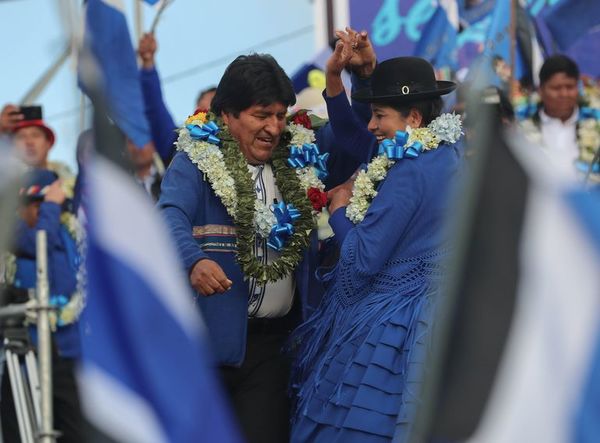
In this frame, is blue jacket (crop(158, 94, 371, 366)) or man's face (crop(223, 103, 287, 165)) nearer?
blue jacket (crop(158, 94, 371, 366))

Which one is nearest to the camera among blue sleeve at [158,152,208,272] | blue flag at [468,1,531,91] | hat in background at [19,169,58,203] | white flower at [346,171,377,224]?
blue sleeve at [158,152,208,272]

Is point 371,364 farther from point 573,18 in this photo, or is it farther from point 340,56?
point 573,18

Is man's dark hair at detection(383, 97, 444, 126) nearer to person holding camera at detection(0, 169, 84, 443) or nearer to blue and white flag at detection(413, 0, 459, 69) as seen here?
person holding camera at detection(0, 169, 84, 443)

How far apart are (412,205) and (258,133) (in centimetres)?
73

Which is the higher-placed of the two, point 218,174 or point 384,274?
point 218,174

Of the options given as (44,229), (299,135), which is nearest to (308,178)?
(299,135)

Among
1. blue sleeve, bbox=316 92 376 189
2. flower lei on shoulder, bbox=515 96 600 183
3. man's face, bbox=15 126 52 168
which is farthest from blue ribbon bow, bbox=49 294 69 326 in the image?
flower lei on shoulder, bbox=515 96 600 183

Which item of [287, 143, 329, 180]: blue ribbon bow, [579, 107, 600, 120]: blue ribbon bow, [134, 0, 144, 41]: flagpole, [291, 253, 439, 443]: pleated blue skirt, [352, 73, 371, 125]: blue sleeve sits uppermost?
[134, 0, 144, 41]: flagpole

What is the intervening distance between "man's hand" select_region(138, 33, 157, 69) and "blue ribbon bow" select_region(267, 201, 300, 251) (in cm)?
352

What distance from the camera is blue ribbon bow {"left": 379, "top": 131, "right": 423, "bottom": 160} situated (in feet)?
19.3

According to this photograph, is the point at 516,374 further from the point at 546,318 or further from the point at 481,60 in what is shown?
the point at 481,60

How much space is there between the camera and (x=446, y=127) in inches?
235

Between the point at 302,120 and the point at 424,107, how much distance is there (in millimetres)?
559

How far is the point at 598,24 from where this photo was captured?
36.5 ft
